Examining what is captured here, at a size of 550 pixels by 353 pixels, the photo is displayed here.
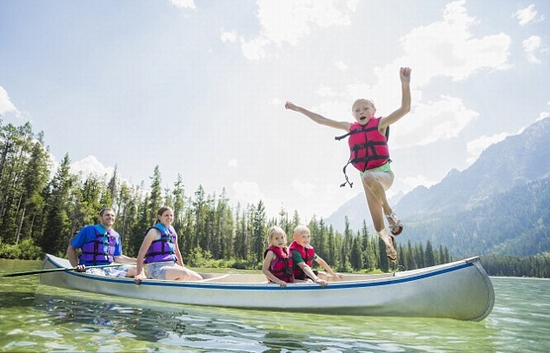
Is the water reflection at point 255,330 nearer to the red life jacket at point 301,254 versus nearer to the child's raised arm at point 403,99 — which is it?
the red life jacket at point 301,254

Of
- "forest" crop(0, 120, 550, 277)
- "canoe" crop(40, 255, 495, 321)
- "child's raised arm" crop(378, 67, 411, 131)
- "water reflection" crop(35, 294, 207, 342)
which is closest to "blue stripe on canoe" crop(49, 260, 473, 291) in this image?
"canoe" crop(40, 255, 495, 321)

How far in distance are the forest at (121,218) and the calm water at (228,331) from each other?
27121 mm

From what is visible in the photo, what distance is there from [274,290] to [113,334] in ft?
9.71

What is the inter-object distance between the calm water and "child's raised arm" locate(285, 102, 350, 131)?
9.97ft

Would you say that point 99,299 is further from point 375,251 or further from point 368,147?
point 375,251

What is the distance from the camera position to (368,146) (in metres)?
4.87

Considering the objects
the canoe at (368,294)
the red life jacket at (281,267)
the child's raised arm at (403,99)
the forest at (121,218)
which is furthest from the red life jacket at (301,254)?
the forest at (121,218)

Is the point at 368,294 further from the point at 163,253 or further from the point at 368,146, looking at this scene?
the point at 163,253

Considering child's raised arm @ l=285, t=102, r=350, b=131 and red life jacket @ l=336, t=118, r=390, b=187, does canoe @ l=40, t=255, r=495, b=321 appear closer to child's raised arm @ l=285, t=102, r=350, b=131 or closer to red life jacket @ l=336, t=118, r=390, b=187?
red life jacket @ l=336, t=118, r=390, b=187

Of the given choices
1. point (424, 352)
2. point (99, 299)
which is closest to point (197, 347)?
point (424, 352)

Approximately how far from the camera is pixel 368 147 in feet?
16.0

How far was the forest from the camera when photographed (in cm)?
4222

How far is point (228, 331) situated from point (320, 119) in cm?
345

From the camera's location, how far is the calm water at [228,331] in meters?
3.67
